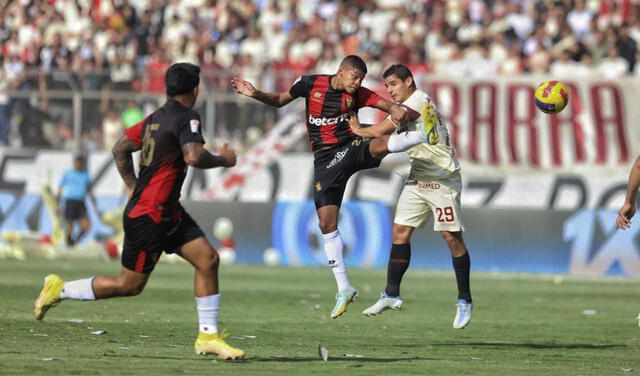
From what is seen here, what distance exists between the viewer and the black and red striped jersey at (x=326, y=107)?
12938 mm

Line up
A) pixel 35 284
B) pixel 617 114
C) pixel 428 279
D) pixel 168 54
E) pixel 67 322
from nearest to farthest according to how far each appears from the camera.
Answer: pixel 67 322, pixel 35 284, pixel 428 279, pixel 617 114, pixel 168 54

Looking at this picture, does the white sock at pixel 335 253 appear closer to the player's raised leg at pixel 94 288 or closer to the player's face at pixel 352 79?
the player's face at pixel 352 79

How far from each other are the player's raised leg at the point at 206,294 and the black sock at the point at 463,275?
12.3 ft

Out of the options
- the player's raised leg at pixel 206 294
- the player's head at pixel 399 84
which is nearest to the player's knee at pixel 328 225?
the player's head at pixel 399 84

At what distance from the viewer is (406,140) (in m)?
12.2

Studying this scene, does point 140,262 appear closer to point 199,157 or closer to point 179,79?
point 199,157

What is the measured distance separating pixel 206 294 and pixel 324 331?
3.31 meters

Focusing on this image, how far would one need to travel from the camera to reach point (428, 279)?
2264 cm

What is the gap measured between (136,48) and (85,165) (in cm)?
384

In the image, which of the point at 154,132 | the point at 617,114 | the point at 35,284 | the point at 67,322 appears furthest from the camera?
the point at 617,114

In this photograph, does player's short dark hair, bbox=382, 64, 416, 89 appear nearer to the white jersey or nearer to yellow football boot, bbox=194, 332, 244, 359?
the white jersey

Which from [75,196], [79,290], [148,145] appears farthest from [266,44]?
[148,145]

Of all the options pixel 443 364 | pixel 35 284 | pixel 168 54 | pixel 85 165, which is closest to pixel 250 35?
pixel 168 54

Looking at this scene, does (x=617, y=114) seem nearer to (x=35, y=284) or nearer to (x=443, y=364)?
(x=35, y=284)
